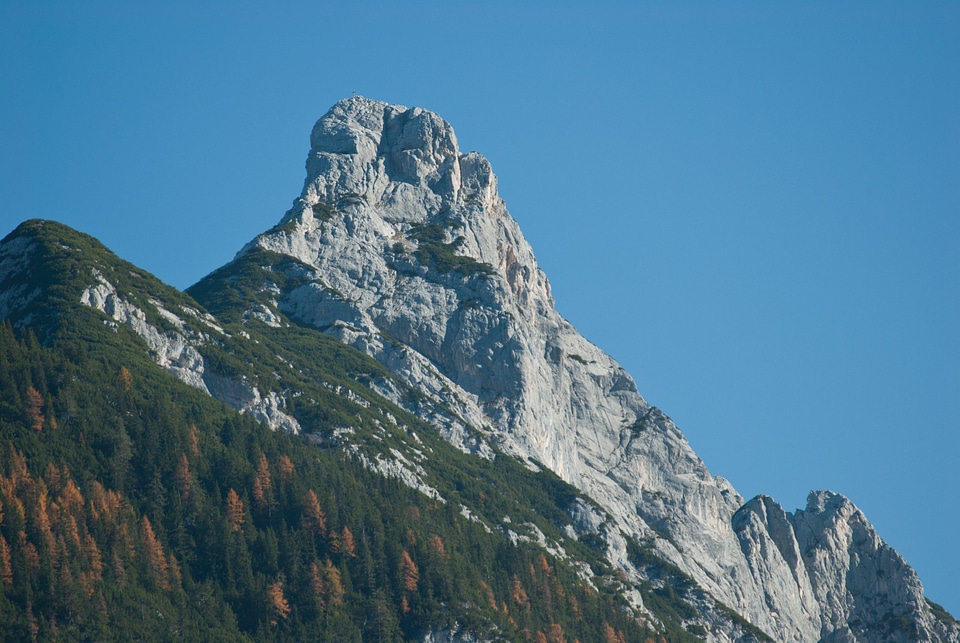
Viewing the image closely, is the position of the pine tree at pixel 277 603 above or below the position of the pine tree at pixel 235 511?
below

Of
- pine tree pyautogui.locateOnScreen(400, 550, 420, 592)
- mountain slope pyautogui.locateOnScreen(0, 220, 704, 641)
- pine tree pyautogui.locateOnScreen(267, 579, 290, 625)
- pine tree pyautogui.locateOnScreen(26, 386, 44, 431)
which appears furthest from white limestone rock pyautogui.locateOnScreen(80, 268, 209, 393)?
pine tree pyautogui.locateOnScreen(267, 579, 290, 625)

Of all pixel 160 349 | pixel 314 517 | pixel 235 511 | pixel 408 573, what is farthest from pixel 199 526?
pixel 160 349

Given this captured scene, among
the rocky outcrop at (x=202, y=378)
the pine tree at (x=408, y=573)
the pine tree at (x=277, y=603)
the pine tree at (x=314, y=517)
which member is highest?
the rocky outcrop at (x=202, y=378)

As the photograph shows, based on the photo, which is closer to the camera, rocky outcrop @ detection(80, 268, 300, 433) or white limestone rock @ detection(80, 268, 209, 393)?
white limestone rock @ detection(80, 268, 209, 393)

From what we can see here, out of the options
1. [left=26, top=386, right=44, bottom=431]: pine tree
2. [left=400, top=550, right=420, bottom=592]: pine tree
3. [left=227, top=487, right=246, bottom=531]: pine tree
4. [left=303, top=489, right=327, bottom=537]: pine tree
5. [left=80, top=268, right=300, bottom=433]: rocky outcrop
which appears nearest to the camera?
[left=26, top=386, right=44, bottom=431]: pine tree

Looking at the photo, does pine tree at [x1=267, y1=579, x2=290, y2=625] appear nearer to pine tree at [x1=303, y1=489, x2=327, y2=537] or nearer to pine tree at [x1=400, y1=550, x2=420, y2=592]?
pine tree at [x1=303, y1=489, x2=327, y2=537]

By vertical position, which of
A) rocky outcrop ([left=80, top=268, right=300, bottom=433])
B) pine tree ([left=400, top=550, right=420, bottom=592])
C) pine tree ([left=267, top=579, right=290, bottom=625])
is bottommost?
pine tree ([left=267, top=579, right=290, bottom=625])

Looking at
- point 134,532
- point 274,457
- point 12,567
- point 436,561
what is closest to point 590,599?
Result: point 436,561

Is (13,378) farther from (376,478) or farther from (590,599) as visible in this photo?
(590,599)

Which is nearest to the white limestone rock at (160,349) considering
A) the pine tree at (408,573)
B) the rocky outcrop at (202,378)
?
the rocky outcrop at (202,378)

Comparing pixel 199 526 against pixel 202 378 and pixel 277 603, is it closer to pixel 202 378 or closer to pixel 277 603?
pixel 277 603

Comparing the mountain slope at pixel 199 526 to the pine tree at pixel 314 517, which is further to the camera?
the pine tree at pixel 314 517

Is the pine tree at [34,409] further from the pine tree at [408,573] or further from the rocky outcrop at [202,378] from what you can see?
the pine tree at [408,573]

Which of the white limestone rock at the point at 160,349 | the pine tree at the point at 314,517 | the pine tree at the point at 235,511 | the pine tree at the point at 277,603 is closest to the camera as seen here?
the pine tree at the point at 277,603
